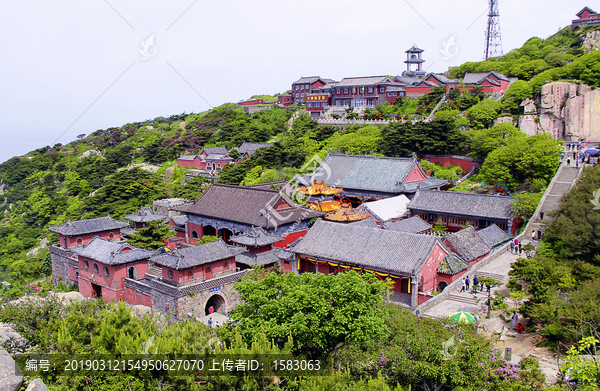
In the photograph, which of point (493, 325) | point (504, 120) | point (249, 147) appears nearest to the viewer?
point (493, 325)

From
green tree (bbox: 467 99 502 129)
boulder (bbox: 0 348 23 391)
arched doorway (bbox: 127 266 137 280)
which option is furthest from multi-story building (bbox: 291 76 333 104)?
boulder (bbox: 0 348 23 391)

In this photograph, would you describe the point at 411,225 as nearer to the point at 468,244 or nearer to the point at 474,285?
the point at 468,244

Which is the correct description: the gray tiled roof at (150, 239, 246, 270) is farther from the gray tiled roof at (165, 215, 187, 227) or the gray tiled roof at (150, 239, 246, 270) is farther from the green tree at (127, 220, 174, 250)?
the gray tiled roof at (165, 215, 187, 227)

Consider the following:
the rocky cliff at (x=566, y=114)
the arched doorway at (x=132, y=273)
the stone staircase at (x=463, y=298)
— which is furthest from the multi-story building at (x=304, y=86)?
the stone staircase at (x=463, y=298)

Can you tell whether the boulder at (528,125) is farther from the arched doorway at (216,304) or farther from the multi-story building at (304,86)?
the multi-story building at (304,86)

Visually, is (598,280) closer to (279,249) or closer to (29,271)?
(279,249)

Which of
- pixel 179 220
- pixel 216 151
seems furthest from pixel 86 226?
pixel 216 151

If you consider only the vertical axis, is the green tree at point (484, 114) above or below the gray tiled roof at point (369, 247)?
above
